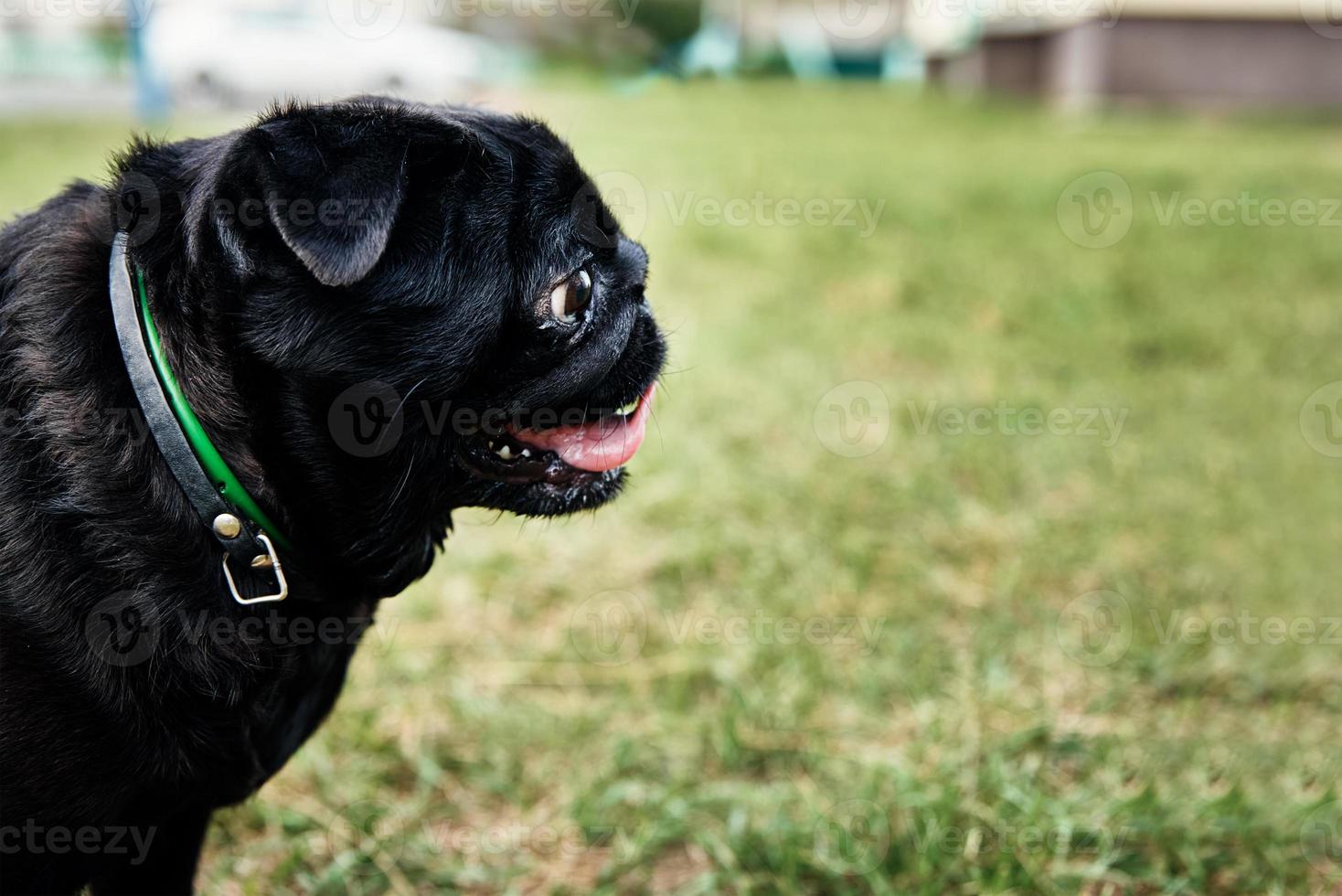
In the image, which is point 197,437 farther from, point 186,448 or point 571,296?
point 571,296

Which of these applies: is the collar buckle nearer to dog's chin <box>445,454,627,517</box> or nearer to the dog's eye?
dog's chin <box>445,454,627,517</box>

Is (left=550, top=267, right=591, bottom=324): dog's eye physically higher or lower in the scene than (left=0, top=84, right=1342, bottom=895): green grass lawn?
higher

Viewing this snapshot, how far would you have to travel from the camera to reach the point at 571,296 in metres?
2.07

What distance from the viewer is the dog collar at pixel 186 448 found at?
5.56ft

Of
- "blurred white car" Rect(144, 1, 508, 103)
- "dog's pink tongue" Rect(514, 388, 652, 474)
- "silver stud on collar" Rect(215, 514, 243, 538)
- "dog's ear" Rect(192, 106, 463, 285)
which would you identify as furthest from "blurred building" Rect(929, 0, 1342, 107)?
"silver stud on collar" Rect(215, 514, 243, 538)

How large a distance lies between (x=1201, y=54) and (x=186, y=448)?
763 inches

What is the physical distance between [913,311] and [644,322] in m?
5.10

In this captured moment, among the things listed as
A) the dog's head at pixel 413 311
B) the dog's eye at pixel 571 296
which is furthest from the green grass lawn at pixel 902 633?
the dog's eye at pixel 571 296

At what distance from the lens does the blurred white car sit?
15055mm

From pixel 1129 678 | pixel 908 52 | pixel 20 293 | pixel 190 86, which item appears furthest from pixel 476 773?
pixel 908 52

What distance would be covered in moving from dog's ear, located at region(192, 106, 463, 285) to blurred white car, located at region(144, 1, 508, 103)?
44.3ft

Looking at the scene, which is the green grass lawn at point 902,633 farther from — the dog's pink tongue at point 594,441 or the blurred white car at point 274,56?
the blurred white car at point 274,56

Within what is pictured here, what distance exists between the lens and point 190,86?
15.1 m

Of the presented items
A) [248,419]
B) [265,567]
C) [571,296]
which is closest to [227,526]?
[265,567]
